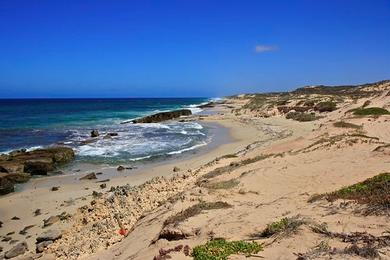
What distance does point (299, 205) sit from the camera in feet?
31.9

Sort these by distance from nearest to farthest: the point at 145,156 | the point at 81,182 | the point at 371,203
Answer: the point at 371,203
the point at 81,182
the point at 145,156

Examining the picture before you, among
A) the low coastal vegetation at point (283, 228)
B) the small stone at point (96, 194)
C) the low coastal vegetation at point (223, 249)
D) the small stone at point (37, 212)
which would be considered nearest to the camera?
the low coastal vegetation at point (223, 249)

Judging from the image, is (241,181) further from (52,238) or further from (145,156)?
(145,156)

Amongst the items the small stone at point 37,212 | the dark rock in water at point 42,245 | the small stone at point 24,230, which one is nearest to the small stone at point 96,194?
the small stone at point 37,212

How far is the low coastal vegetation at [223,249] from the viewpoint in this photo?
709cm

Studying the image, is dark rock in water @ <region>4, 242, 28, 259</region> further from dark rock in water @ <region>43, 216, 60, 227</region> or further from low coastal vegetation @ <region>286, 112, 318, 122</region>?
low coastal vegetation @ <region>286, 112, 318, 122</region>

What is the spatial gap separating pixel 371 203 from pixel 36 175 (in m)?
19.8

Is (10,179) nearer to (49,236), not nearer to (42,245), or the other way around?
(49,236)

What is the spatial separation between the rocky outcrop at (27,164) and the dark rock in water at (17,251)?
7832 mm

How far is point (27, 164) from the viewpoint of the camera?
2408cm

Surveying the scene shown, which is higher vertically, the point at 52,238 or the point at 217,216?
the point at 217,216

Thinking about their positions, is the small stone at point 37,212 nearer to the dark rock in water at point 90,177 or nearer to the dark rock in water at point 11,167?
the dark rock in water at point 90,177

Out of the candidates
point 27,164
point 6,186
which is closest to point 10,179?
point 6,186

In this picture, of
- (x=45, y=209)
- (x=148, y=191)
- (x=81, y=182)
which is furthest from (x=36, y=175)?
(x=148, y=191)
